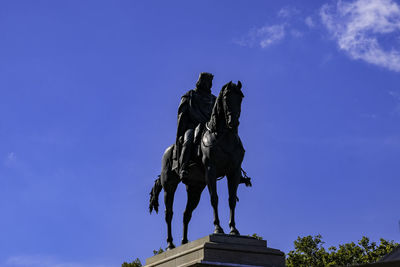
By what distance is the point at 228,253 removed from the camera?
14227 mm

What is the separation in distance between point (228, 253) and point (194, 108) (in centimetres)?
487

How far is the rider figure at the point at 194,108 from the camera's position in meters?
17.2

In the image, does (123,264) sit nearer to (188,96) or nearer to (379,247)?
(379,247)

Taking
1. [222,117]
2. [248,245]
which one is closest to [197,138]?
[222,117]

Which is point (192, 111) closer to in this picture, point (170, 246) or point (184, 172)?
point (184, 172)

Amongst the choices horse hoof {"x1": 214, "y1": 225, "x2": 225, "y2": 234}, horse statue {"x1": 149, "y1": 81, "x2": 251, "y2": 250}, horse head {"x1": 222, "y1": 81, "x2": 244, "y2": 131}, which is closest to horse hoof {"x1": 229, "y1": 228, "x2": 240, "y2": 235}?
horse statue {"x1": 149, "y1": 81, "x2": 251, "y2": 250}

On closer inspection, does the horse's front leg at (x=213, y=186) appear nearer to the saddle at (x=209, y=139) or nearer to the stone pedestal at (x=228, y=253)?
the saddle at (x=209, y=139)

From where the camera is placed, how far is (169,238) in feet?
57.1

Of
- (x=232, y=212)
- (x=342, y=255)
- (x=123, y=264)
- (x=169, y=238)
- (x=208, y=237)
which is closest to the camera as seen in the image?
(x=208, y=237)

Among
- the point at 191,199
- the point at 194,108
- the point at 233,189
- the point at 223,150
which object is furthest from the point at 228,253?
the point at 194,108

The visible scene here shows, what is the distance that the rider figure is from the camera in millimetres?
17219

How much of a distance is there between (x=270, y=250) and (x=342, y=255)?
23.5 m

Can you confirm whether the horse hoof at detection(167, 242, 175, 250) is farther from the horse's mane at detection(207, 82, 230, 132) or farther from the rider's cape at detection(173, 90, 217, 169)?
the horse's mane at detection(207, 82, 230, 132)

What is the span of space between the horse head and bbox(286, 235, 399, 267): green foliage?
23.1 metres
